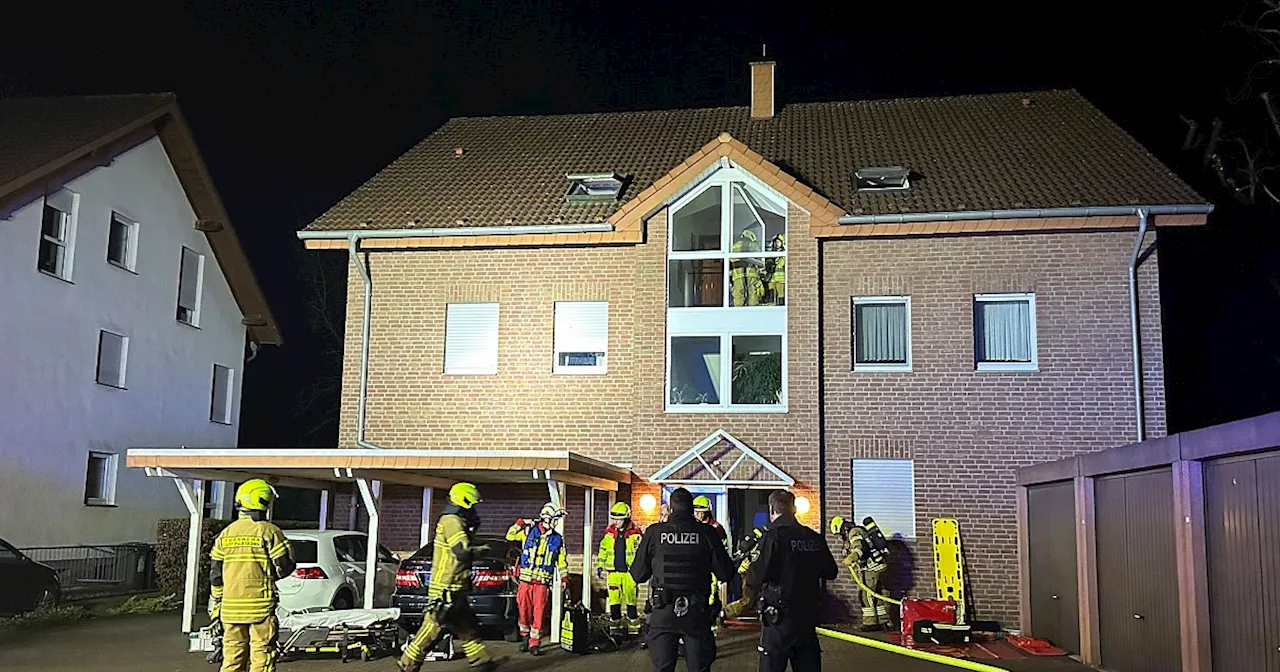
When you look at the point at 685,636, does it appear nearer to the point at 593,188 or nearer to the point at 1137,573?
the point at 1137,573

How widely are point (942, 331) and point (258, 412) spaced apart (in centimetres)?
3380

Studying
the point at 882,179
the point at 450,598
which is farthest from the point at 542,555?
the point at 882,179

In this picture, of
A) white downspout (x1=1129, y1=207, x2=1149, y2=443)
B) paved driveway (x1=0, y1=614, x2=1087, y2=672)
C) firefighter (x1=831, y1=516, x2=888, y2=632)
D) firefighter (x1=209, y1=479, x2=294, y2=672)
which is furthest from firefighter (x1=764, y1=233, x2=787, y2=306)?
firefighter (x1=209, y1=479, x2=294, y2=672)

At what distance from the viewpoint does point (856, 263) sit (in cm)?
1830

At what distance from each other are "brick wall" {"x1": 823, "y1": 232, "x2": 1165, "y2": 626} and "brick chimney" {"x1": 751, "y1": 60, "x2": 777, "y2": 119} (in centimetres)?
580

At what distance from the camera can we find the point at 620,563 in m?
15.0

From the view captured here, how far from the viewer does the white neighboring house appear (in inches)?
819

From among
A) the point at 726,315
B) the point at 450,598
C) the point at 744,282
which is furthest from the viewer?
the point at 744,282

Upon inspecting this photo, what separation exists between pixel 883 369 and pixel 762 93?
24.8 ft

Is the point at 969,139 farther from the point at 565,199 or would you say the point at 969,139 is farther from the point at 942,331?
the point at 565,199

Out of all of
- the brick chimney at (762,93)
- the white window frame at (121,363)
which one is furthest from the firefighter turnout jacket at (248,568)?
the brick chimney at (762,93)

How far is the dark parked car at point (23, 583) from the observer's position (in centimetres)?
1731

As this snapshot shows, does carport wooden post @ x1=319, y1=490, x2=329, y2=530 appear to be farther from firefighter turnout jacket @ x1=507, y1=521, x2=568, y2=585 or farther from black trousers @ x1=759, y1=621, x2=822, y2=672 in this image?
black trousers @ x1=759, y1=621, x2=822, y2=672

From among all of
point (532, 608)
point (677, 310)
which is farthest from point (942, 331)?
point (532, 608)
